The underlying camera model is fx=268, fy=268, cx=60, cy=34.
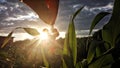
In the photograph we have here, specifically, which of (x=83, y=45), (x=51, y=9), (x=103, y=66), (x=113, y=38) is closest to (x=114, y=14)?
(x=113, y=38)

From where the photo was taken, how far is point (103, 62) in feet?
3.59

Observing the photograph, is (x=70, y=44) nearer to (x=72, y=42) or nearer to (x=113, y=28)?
(x=72, y=42)

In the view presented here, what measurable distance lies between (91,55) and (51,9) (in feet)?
0.99

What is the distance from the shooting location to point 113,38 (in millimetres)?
1072

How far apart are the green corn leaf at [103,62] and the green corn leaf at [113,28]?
0.05 meters

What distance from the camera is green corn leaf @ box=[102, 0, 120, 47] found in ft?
3.34

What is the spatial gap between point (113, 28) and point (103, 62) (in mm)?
146

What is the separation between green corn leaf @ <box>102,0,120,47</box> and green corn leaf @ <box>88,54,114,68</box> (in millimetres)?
55

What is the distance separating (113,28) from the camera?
1062 mm

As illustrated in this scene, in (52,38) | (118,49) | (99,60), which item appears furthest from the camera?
(52,38)

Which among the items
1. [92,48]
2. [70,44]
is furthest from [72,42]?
[92,48]

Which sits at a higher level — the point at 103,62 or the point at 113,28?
the point at 113,28

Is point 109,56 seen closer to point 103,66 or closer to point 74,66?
point 103,66

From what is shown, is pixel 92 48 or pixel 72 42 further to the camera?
pixel 72 42
